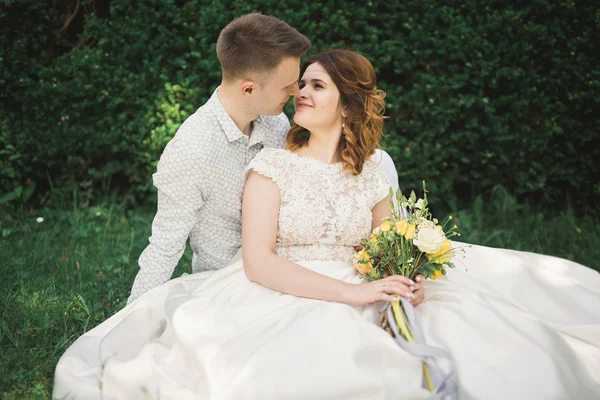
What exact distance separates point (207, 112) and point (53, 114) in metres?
2.50

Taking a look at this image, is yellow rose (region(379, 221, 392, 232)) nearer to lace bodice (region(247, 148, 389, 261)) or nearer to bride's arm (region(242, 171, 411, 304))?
bride's arm (region(242, 171, 411, 304))

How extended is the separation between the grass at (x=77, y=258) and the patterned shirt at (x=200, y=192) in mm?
569

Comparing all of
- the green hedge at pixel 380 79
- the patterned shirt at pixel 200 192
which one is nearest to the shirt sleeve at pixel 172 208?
the patterned shirt at pixel 200 192

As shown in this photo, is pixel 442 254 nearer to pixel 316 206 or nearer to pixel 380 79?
pixel 316 206

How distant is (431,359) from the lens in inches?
97.4

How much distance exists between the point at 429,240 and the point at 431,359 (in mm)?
485

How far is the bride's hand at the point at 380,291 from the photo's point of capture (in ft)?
8.92

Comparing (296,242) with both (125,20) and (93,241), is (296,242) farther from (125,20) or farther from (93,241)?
(125,20)

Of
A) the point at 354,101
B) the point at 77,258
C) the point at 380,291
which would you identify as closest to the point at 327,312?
the point at 380,291

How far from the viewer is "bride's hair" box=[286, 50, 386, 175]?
315 centimetres

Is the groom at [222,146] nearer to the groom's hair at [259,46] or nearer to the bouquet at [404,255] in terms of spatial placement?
the groom's hair at [259,46]

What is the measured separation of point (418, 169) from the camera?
5348 millimetres

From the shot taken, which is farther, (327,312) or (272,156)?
(272,156)

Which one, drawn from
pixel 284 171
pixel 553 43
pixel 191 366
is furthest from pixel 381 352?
pixel 553 43
